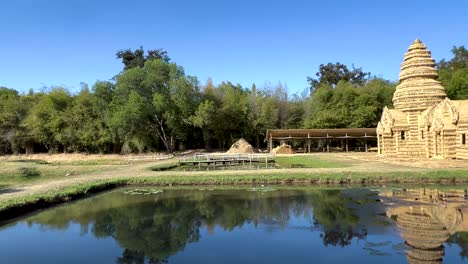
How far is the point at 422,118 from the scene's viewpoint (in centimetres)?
3128

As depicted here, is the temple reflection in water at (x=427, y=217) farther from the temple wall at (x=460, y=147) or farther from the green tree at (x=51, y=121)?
the green tree at (x=51, y=121)

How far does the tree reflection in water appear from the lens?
38.9 feet

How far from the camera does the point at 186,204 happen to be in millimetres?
17312

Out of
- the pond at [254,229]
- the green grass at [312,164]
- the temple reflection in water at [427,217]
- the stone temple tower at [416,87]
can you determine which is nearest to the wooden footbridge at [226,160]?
the green grass at [312,164]

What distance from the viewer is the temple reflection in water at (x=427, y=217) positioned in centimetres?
989

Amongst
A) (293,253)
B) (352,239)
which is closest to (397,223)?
(352,239)

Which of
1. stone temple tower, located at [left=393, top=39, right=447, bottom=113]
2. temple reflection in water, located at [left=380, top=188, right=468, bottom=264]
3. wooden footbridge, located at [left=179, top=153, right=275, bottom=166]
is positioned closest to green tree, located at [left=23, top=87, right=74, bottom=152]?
wooden footbridge, located at [left=179, top=153, right=275, bottom=166]

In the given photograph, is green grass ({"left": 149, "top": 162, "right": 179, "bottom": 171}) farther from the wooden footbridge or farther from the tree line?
the tree line

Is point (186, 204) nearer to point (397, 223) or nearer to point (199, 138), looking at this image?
point (397, 223)

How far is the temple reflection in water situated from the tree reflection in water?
114 cm

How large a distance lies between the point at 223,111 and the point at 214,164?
20.6 metres

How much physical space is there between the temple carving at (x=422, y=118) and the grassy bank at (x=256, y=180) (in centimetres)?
873

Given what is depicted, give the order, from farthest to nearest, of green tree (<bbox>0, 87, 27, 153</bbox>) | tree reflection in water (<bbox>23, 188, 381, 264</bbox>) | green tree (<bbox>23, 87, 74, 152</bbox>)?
green tree (<bbox>0, 87, 27, 153</bbox>)
green tree (<bbox>23, 87, 74, 152</bbox>)
tree reflection in water (<bbox>23, 188, 381, 264</bbox>)

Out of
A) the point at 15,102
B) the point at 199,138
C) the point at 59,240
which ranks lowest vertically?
the point at 59,240
